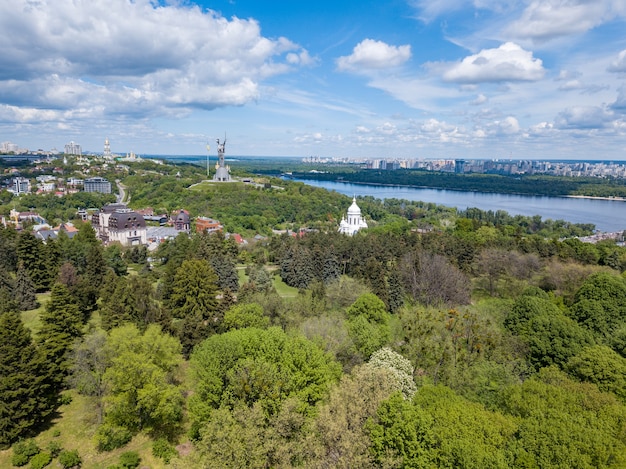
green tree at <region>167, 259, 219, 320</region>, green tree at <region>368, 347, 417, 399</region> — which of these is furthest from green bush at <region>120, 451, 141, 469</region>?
→ green tree at <region>167, 259, 219, 320</region>

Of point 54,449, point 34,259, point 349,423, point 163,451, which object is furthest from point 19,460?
point 34,259

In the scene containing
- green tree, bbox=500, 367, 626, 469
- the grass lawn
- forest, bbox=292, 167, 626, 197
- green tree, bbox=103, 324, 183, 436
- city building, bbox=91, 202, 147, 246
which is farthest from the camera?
Result: forest, bbox=292, 167, 626, 197

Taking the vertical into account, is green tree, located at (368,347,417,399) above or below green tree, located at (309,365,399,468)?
below

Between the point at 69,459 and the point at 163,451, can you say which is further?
the point at 163,451

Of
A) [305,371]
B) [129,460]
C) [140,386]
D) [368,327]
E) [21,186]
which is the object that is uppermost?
[305,371]

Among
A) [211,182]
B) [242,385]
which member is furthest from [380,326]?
[211,182]

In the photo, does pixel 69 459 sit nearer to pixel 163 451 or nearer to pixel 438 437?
pixel 163 451

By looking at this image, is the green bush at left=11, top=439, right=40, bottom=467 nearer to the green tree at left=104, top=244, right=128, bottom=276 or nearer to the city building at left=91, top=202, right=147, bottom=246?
the green tree at left=104, top=244, right=128, bottom=276
